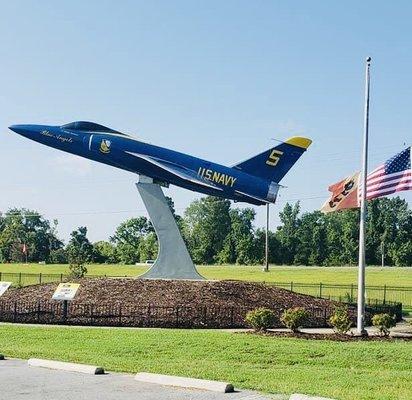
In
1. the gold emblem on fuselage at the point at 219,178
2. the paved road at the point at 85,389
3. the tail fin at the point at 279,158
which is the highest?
the tail fin at the point at 279,158

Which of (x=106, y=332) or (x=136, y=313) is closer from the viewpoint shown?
(x=106, y=332)

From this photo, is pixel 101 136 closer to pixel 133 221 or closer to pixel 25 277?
pixel 25 277

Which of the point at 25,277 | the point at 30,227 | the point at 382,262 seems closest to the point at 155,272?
the point at 25,277

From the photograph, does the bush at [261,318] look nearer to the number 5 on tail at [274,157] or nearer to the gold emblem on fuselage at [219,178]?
the gold emblem on fuselage at [219,178]

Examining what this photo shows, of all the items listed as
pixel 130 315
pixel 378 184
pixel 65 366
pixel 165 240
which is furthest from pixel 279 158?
pixel 65 366

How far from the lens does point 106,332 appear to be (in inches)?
829

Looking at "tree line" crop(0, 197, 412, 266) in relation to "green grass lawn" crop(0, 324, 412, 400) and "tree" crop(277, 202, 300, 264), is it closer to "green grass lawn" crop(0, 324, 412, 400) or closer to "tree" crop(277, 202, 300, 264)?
"tree" crop(277, 202, 300, 264)

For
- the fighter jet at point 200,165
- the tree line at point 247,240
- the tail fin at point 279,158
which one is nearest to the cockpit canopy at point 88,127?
the fighter jet at point 200,165

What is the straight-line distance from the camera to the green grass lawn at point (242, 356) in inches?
483

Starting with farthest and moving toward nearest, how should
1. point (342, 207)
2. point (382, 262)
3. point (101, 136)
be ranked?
1. point (382, 262)
2. point (101, 136)
3. point (342, 207)

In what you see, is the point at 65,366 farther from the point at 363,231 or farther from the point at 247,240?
the point at 247,240

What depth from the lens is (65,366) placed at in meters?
13.7

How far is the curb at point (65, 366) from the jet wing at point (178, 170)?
15.8 metres

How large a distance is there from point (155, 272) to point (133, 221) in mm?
89273
